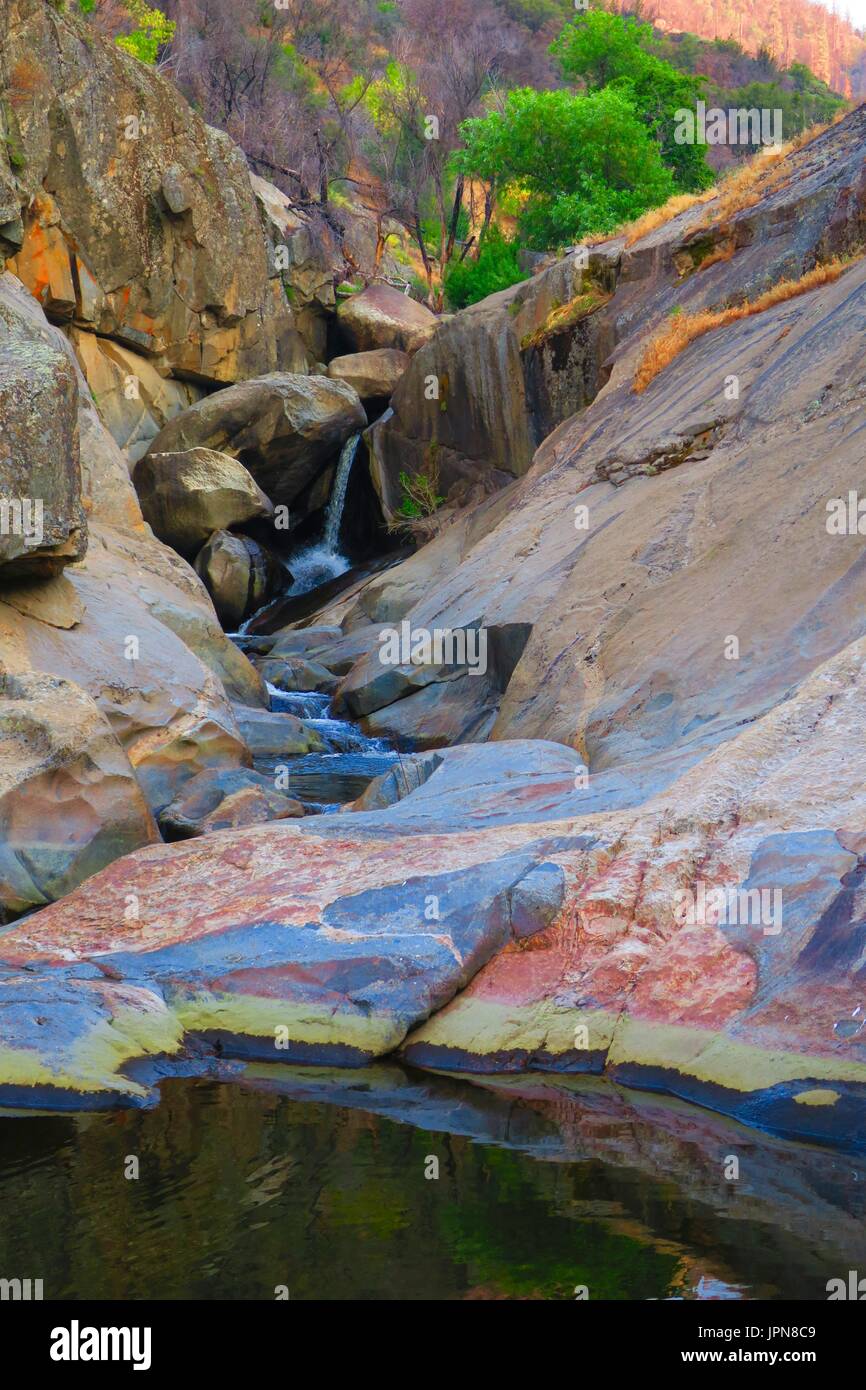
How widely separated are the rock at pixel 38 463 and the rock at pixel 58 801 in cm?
193

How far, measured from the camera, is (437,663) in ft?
46.7

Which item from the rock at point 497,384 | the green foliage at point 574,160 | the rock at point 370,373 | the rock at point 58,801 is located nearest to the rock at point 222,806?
the rock at point 58,801

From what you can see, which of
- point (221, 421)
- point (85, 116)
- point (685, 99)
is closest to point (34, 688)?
point (221, 421)

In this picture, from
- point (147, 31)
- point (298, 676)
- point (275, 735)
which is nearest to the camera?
point (275, 735)

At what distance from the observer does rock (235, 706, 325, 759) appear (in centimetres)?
1343

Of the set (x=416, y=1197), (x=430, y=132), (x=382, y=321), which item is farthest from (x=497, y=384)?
(x=430, y=132)

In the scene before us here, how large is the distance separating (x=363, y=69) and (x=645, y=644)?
135 ft

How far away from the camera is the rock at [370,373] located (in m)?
25.8

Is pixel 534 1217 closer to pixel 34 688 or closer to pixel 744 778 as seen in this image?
pixel 744 778

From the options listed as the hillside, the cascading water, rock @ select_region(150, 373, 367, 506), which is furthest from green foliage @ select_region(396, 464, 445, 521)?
the hillside

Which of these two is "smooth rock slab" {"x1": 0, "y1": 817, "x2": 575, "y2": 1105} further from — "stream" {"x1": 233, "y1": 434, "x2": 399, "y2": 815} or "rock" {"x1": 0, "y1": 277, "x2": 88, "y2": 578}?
"rock" {"x1": 0, "y1": 277, "x2": 88, "y2": 578}

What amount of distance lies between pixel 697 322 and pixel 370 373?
1068cm

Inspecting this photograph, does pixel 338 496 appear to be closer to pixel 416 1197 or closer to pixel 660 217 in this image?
pixel 660 217
